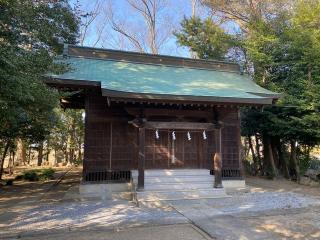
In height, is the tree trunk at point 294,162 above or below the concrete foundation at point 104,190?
above

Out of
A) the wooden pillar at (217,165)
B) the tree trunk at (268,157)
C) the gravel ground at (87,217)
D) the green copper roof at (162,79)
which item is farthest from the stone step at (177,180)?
the tree trunk at (268,157)

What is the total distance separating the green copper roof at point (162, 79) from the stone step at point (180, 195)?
317 cm

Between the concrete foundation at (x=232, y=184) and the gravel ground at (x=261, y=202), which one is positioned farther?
the concrete foundation at (x=232, y=184)

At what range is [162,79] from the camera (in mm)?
11938

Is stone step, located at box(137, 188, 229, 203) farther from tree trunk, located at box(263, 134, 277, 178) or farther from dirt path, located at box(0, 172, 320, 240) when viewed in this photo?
tree trunk, located at box(263, 134, 277, 178)

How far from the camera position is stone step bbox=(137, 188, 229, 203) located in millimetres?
9609

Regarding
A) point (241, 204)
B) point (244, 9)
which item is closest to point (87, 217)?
point (241, 204)

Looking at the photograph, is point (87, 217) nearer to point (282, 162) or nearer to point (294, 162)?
point (294, 162)

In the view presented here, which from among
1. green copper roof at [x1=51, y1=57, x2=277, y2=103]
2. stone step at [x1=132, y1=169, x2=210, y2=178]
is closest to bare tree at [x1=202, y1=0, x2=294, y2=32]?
green copper roof at [x1=51, y1=57, x2=277, y2=103]

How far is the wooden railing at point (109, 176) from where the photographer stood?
417 inches

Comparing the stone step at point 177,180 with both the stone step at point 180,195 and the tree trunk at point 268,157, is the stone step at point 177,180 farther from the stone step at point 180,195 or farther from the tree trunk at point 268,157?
the tree trunk at point 268,157

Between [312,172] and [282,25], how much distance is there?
789cm

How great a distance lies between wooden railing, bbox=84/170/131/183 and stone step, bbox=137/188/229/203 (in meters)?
1.36

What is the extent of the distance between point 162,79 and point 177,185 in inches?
160
